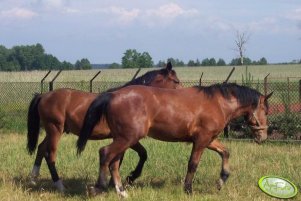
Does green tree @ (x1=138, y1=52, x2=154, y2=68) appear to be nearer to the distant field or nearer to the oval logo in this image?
the distant field

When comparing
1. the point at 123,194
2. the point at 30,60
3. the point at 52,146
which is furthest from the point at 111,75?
the point at 30,60

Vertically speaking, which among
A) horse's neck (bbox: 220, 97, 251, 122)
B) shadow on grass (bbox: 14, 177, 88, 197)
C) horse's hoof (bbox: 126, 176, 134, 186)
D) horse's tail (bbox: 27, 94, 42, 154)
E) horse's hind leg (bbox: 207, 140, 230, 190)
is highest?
horse's neck (bbox: 220, 97, 251, 122)

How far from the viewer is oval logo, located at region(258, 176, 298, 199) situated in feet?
25.1

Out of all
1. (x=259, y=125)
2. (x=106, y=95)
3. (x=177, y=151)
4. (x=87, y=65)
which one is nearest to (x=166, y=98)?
(x=106, y=95)

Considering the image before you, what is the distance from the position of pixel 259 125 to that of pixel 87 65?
83304 mm

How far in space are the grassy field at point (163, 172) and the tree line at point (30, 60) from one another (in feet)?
244

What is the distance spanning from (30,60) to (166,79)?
266ft

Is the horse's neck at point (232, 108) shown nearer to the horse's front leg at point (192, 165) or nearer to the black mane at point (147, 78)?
the horse's front leg at point (192, 165)

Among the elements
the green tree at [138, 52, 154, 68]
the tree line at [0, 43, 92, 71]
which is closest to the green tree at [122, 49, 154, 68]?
the green tree at [138, 52, 154, 68]

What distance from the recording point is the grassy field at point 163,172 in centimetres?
798

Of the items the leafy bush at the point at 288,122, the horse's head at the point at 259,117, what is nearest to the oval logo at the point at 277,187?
the horse's head at the point at 259,117

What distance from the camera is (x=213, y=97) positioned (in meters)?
8.09

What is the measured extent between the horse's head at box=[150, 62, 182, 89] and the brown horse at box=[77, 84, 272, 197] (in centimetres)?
171

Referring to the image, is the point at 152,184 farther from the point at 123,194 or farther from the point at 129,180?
the point at 123,194
